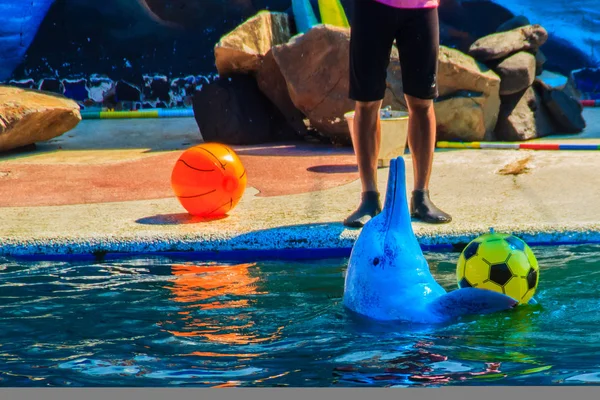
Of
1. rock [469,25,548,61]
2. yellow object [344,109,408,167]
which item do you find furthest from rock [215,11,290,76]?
yellow object [344,109,408,167]

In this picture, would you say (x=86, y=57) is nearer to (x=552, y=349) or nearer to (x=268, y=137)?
(x=268, y=137)

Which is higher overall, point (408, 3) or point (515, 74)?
point (408, 3)

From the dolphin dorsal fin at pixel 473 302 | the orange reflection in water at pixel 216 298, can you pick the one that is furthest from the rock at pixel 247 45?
the dolphin dorsal fin at pixel 473 302

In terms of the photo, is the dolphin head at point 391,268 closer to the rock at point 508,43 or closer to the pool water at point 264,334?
the pool water at point 264,334

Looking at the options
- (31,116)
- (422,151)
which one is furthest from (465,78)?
(31,116)

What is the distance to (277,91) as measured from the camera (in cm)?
890

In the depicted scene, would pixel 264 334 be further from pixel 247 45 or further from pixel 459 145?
pixel 247 45

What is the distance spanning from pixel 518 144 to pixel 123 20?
5592mm

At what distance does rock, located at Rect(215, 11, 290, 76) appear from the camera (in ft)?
28.9

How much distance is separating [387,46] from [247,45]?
4199 mm

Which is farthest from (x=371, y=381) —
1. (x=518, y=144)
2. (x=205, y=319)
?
(x=518, y=144)

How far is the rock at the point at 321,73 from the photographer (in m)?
8.07

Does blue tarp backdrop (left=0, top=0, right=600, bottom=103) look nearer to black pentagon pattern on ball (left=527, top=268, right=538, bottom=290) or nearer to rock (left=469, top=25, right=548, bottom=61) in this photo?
rock (left=469, top=25, right=548, bottom=61)

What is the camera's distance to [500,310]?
337cm
